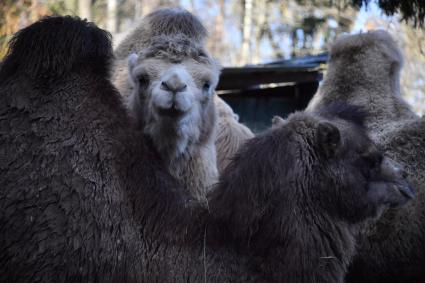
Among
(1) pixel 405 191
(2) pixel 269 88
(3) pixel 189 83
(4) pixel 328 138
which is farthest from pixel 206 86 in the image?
(2) pixel 269 88

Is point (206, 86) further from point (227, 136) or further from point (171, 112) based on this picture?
point (227, 136)

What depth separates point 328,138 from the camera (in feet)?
11.7

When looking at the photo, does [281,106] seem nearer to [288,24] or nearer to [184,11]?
[184,11]

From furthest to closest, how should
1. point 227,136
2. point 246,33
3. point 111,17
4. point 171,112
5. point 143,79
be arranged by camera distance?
point 246,33, point 111,17, point 227,136, point 143,79, point 171,112

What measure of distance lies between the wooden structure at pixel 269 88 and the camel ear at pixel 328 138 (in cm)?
689

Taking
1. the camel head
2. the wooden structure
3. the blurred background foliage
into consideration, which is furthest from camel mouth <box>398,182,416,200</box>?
the blurred background foliage

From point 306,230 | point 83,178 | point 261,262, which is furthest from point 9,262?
point 306,230

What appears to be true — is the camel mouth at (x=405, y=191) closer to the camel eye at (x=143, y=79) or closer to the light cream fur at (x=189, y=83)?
the light cream fur at (x=189, y=83)

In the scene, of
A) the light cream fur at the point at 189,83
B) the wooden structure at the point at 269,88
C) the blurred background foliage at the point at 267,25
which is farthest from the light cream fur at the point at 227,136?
the blurred background foliage at the point at 267,25

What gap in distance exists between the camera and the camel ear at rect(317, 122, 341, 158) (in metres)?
3.55

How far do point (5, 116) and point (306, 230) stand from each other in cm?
177

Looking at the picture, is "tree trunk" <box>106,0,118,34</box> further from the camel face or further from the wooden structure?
the camel face

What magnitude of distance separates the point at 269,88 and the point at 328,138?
8446 mm

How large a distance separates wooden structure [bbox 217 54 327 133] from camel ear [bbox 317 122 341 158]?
22.6ft
